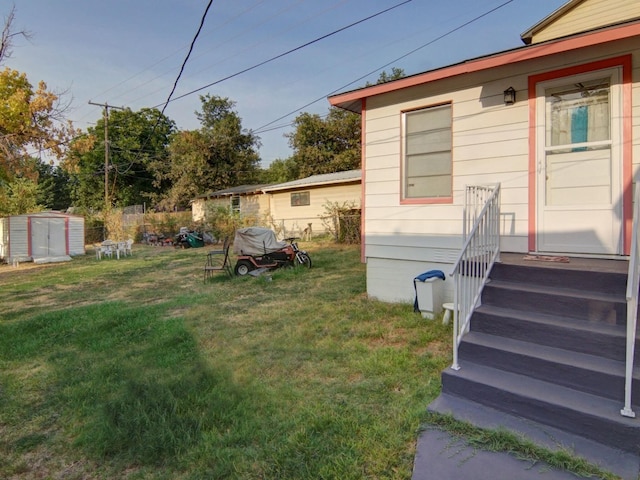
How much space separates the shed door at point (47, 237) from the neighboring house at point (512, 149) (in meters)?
14.4

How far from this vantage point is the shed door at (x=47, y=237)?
14594 millimetres

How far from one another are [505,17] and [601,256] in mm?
6530

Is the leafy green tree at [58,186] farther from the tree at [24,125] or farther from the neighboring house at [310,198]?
the tree at [24,125]

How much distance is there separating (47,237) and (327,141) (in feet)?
58.6

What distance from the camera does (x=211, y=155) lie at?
24703 millimetres

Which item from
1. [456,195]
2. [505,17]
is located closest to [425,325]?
[456,195]

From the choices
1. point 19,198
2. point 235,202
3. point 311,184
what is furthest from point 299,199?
point 19,198

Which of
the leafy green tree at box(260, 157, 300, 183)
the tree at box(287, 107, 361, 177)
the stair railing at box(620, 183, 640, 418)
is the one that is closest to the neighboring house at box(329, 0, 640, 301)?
the stair railing at box(620, 183, 640, 418)

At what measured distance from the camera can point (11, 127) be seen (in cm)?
981

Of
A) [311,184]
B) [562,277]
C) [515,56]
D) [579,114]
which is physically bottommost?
[562,277]

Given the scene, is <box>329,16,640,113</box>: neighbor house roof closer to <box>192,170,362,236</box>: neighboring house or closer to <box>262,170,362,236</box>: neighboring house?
<box>192,170,362,236</box>: neighboring house

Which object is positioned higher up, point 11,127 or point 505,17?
point 505,17

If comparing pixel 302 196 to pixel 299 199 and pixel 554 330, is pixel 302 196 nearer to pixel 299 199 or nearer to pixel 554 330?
pixel 299 199

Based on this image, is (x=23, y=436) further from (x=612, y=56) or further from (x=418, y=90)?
(x=612, y=56)
